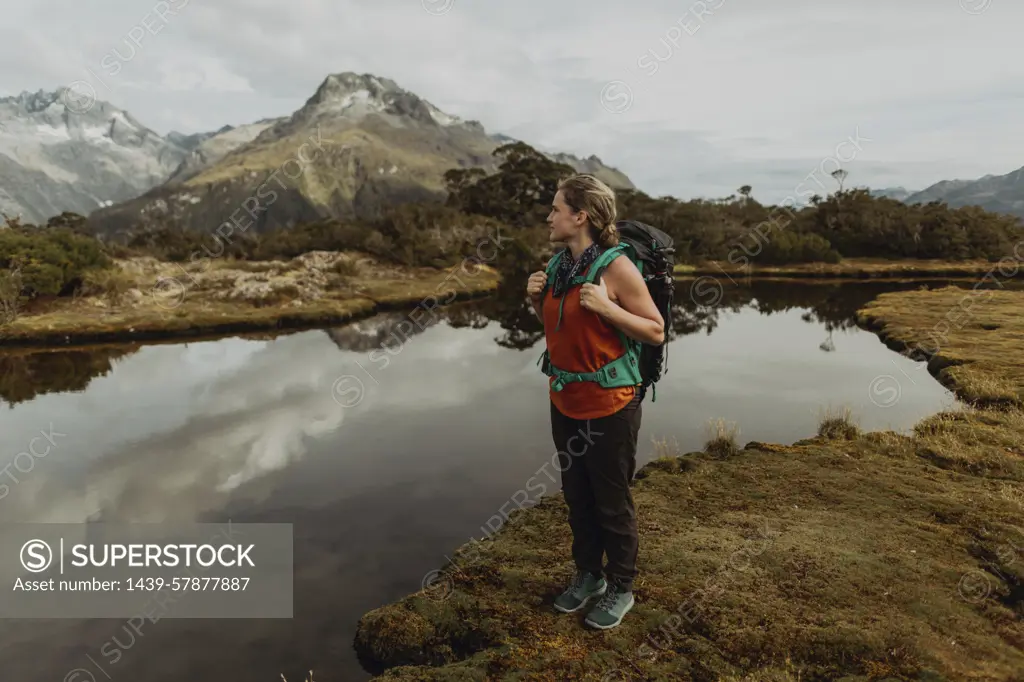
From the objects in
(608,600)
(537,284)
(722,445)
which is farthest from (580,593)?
(722,445)

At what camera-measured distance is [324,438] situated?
13.4 metres

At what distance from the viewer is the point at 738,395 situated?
638 inches

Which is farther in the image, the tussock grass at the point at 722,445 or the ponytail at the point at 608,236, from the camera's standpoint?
the tussock grass at the point at 722,445

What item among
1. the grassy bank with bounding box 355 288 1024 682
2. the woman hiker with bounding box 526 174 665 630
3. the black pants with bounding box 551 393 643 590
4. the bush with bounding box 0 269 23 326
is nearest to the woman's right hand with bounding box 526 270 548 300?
the woman hiker with bounding box 526 174 665 630

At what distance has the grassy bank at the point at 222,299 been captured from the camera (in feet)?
83.9

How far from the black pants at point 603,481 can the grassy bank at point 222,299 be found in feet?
85.7

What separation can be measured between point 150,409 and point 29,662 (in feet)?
36.2

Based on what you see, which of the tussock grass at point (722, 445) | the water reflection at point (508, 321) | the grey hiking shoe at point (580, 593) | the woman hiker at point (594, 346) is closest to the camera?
the woman hiker at point (594, 346)

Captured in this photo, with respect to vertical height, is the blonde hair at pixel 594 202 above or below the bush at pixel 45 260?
below

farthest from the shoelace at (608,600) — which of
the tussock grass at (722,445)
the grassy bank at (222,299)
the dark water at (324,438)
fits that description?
the grassy bank at (222,299)

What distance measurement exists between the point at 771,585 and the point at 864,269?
6501 cm

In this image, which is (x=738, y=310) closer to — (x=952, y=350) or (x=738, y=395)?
(x=952, y=350)

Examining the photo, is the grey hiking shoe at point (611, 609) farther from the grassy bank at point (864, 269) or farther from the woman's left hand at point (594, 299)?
the grassy bank at point (864, 269)

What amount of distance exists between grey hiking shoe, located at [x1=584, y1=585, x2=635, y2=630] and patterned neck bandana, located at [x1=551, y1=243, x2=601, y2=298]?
9.11 feet
